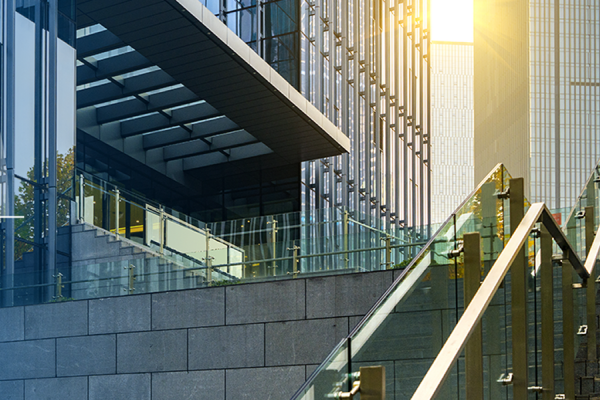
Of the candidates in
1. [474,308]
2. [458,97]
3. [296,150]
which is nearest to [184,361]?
[474,308]

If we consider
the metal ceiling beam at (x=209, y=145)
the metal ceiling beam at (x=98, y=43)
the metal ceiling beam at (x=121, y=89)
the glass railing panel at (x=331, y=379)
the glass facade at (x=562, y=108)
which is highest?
the glass facade at (x=562, y=108)

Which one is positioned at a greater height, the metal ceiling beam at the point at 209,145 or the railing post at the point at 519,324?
the metal ceiling beam at the point at 209,145

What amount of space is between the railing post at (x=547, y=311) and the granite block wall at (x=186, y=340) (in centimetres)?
472

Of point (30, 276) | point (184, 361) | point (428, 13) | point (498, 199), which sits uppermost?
point (428, 13)

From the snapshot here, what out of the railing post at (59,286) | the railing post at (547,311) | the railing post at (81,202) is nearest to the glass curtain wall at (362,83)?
the railing post at (59,286)

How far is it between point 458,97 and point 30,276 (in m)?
169

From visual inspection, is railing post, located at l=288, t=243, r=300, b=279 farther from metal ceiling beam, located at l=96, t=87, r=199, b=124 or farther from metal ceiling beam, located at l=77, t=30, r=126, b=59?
metal ceiling beam, located at l=96, t=87, r=199, b=124

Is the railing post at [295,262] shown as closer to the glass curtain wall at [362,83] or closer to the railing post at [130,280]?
the glass curtain wall at [362,83]

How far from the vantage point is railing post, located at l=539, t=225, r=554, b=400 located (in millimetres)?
5453

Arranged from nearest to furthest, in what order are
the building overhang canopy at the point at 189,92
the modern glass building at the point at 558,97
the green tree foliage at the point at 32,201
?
the green tree foliage at the point at 32,201 < the building overhang canopy at the point at 189,92 < the modern glass building at the point at 558,97

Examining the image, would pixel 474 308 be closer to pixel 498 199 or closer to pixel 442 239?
pixel 442 239

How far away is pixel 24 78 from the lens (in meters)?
16.5

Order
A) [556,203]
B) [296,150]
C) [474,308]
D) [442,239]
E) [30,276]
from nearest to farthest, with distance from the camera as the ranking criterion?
1. [474,308]
2. [442,239]
3. [30,276]
4. [296,150]
5. [556,203]

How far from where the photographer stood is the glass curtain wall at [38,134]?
51.9ft
